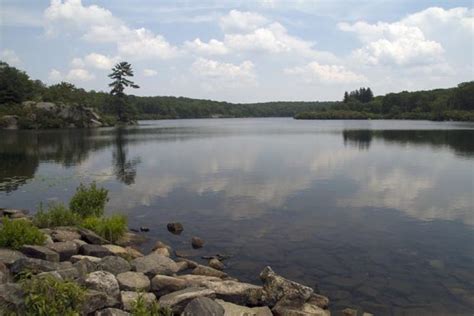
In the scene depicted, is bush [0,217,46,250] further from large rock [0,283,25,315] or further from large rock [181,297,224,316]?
large rock [181,297,224,316]

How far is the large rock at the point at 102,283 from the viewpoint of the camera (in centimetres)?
1012

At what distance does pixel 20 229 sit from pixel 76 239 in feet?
8.13

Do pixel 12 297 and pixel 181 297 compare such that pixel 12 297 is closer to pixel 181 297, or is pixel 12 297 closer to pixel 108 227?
pixel 181 297

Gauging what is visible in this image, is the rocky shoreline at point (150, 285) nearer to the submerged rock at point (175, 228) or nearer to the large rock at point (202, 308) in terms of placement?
the large rock at point (202, 308)

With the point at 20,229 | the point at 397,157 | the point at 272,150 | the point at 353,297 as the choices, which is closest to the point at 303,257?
the point at 353,297

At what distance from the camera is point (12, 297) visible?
351 inches

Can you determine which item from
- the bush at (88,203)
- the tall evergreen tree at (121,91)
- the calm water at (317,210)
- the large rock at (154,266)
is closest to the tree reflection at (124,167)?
the calm water at (317,210)

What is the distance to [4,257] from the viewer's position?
12.0 meters

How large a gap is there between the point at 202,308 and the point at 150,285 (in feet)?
8.96

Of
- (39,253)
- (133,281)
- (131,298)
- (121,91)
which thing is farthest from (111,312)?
(121,91)

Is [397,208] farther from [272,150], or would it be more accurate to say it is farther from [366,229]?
[272,150]

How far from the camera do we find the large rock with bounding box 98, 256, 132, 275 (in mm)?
12453

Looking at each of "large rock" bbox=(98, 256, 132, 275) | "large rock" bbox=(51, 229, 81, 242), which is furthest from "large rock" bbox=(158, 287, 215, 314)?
"large rock" bbox=(51, 229, 81, 242)

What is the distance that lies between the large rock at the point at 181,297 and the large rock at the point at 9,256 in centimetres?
450
